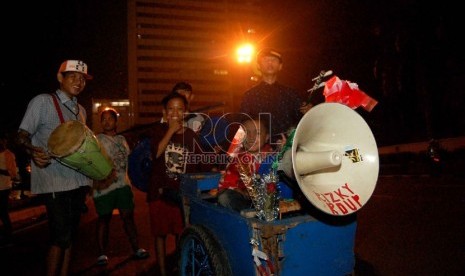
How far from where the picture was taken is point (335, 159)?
7.01 feet

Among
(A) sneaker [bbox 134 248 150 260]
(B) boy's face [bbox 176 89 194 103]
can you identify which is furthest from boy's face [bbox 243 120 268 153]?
(A) sneaker [bbox 134 248 150 260]

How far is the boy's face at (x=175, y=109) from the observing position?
349 cm

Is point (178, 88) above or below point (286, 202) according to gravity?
above

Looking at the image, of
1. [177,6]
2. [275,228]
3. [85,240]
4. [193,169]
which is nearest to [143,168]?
[193,169]

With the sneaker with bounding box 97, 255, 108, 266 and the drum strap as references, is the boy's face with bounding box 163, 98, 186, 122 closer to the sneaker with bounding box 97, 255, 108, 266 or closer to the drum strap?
the drum strap

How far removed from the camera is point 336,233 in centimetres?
221

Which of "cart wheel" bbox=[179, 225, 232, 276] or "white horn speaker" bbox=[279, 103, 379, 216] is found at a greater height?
"white horn speaker" bbox=[279, 103, 379, 216]

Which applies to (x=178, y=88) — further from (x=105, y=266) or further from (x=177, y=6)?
(x=177, y=6)

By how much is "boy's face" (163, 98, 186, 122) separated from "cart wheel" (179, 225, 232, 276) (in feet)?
4.04

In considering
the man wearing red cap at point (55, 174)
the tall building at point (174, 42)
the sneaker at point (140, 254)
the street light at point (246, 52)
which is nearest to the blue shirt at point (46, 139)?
the man wearing red cap at point (55, 174)

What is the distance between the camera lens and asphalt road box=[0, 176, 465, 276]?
13.1 feet

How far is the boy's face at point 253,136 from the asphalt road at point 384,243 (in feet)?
6.70

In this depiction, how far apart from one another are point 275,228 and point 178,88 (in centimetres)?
298

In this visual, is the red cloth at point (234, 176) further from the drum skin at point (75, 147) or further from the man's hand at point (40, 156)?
the man's hand at point (40, 156)
